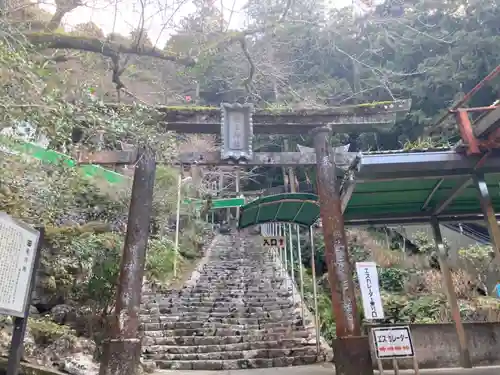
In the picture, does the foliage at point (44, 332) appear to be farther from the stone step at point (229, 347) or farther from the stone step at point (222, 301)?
the stone step at point (222, 301)

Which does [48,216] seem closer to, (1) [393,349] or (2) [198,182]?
(1) [393,349]

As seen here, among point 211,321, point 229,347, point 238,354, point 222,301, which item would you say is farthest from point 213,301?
point 238,354

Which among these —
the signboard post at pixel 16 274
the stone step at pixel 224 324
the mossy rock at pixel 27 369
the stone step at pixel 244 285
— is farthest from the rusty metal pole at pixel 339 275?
the stone step at pixel 244 285

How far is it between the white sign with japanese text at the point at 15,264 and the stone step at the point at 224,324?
5771 mm

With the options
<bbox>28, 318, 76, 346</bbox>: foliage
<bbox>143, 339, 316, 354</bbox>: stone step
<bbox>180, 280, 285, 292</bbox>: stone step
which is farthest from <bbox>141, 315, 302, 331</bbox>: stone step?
<bbox>28, 318, 76, 346</bbox>: foliage

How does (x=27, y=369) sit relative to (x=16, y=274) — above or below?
below

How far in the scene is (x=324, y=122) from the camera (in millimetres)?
7918

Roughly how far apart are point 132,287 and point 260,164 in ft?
10.4

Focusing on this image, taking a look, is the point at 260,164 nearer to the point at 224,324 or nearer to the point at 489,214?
the point at 489,214

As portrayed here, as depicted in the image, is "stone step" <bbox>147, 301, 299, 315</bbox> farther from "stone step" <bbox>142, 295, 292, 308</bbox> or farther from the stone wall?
the stone wall

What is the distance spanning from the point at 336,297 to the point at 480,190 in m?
2.69

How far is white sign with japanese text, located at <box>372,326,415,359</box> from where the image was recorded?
5.47m

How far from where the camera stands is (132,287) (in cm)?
637

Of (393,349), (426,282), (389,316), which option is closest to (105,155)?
(393,349)
